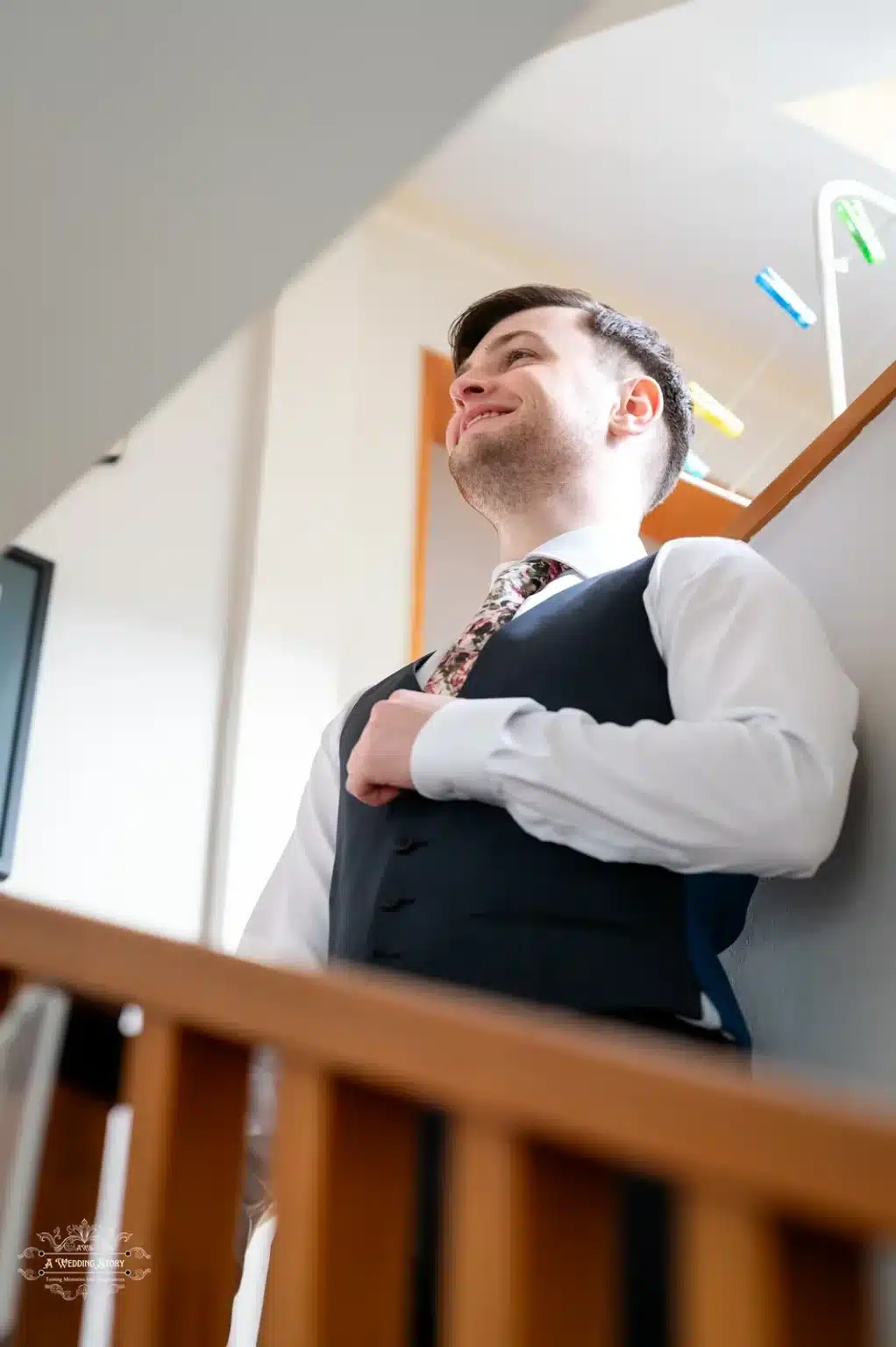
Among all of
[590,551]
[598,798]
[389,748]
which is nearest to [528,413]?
[590,551]

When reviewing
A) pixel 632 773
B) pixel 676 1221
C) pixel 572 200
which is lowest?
pixel 676 1221

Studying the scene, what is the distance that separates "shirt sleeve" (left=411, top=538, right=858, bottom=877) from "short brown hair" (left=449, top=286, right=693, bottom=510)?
0.59 metres

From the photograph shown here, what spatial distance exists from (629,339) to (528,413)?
0.21 metres

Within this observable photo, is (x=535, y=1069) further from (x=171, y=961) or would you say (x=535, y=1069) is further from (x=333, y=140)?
(x=333, y=140)

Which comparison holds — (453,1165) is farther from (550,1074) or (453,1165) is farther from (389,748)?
(389,748)

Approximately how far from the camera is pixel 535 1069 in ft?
1.67

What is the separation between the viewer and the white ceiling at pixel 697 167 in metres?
3.19

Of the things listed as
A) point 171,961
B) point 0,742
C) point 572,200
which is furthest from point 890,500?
point 572,200

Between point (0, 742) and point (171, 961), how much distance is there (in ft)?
5.07

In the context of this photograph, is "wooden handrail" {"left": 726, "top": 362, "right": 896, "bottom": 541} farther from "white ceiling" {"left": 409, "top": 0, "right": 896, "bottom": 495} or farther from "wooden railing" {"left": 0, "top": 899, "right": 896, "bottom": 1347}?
"white ceiling" {"left": 409, "top": 0, "right": 896, "bottom": 495}

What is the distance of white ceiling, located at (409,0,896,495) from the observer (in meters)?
3.19

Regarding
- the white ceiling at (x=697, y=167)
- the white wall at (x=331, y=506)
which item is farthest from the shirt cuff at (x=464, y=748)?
the white ceiling at (x=697, y=167)

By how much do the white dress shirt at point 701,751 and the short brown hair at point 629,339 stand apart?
21.5 inches

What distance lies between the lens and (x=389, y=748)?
117 centimetres
